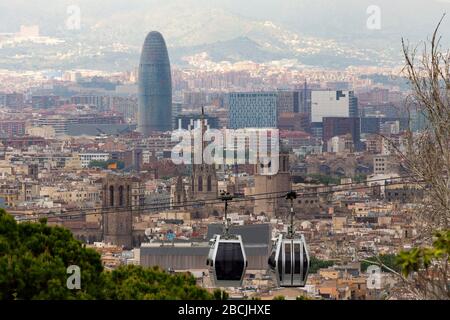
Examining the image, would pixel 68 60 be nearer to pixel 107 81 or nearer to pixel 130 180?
pixel 107 81

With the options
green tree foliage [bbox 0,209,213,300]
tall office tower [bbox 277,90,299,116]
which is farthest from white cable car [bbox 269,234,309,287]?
tall office tower [bbox 277,90,299,116]

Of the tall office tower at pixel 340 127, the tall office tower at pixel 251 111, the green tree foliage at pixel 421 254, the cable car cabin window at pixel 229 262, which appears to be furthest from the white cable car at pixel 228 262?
the tall office tower at pixel 251 111

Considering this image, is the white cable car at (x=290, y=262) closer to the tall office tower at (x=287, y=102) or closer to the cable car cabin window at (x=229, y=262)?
the cable car cabin window at (x=229, y=262)

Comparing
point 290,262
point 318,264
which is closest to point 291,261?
point 290,262

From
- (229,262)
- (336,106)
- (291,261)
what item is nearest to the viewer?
(229,262)

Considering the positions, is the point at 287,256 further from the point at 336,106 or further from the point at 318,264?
the point at 336,106

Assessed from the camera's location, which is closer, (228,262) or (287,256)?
(228,262)
